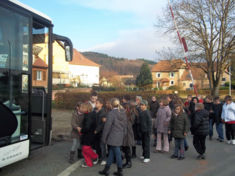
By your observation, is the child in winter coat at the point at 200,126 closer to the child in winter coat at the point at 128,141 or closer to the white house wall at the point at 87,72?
the child in winter coat at the point at 128,141

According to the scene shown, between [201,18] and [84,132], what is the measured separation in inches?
561

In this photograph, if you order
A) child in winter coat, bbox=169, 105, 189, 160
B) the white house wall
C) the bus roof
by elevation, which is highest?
the white house wall

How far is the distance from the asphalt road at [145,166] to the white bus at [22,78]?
48 centimetres

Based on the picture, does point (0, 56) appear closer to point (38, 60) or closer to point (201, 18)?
point (38, 60)

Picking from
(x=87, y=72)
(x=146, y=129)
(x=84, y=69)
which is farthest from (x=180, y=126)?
(x=87, y=72)

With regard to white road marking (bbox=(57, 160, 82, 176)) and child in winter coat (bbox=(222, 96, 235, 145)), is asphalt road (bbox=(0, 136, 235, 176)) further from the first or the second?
child in winter coat (bbox=(222, 96, 235, 145))

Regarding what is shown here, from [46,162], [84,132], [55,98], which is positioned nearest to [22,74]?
[84,132]

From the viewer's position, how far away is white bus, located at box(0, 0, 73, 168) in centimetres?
427

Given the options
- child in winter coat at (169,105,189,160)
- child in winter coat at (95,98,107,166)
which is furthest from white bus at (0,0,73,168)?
child in winter coat at (169,105,189,160)

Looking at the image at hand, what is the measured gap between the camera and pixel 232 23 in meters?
15.6

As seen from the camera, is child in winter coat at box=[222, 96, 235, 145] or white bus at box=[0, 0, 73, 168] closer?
white bus at box=[0, 0, 73, 168]

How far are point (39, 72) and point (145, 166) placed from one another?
3.45 meters

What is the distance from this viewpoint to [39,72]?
18.5 ft

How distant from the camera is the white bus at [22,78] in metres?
4.27
